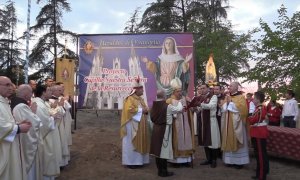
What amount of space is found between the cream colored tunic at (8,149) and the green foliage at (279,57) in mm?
8732

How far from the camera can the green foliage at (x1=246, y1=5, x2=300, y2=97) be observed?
11.8m

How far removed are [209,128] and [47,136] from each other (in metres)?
4.05

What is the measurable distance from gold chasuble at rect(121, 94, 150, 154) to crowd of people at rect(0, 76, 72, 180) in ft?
5.84

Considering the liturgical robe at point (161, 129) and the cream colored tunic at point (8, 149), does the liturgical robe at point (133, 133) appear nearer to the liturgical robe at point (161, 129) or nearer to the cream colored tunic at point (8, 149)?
the liturgical robe at point (161, 129)

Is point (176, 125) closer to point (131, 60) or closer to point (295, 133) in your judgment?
point (295, 133)

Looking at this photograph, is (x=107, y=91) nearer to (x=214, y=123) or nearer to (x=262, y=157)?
(x=214, y=123)

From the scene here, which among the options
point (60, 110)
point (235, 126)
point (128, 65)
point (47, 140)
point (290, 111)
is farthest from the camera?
point (128, 65)

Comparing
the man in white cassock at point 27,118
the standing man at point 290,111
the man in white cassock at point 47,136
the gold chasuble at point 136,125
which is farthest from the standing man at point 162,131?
the standing man at point 290,111

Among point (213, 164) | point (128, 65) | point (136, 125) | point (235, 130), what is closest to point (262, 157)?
point (235, 130)

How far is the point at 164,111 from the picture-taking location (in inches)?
334

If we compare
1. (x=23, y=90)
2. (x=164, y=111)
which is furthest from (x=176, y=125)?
(x=23, y=90)

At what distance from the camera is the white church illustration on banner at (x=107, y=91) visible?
45.3ft

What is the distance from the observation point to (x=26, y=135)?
6.02 m

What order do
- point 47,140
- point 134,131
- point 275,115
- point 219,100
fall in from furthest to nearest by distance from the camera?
point 275,115
point 219,100
point 134,131
point 47,140
